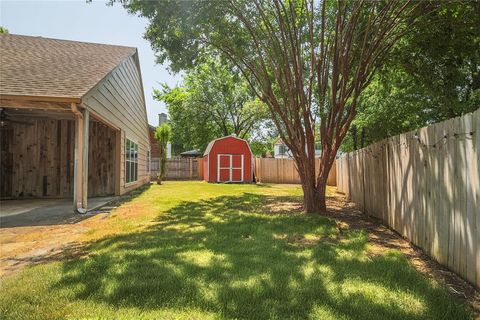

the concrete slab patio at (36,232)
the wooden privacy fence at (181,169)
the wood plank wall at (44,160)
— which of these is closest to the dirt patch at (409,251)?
the concrete slab patio at (36,232)

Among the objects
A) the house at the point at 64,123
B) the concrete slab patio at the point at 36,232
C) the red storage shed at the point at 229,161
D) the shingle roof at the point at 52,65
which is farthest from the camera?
the red storage shed at the point at 229,161

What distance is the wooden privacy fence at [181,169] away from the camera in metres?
24.2

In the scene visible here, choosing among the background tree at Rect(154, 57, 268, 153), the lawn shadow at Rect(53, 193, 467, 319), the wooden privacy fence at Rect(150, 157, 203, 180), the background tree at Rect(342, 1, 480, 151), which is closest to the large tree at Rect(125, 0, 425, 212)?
the background tree at Rect(342, 1, 480, 151)

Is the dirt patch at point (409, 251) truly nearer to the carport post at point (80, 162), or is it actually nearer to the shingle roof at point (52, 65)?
the carport post at point (80, 162)

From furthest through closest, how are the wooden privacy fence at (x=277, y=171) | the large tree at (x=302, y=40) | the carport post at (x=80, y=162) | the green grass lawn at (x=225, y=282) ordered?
the wooden privacy fence at (x=277, y=171), the carport post at (x=80, y=162), the large tree at (x=302, y=40), the green grass lawn at (x=225, y=282)

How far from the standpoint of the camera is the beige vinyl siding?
803 centimetres

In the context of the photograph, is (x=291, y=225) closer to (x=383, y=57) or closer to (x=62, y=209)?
(x=383, y=57)

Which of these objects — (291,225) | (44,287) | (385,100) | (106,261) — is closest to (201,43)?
(291,225)

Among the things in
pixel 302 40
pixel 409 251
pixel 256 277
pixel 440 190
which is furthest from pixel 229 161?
pixel 256 277

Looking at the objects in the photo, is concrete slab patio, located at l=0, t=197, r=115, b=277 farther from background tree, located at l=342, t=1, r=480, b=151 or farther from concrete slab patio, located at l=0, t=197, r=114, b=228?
background tree, located at l=342, t=1, r=480, b=151

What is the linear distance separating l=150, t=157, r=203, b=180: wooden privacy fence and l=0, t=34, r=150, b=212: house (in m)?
11.4

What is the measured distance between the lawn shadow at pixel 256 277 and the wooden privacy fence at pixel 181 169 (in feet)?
63.7

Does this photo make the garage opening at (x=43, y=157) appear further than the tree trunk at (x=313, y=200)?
Yes

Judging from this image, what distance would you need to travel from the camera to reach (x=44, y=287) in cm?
286
